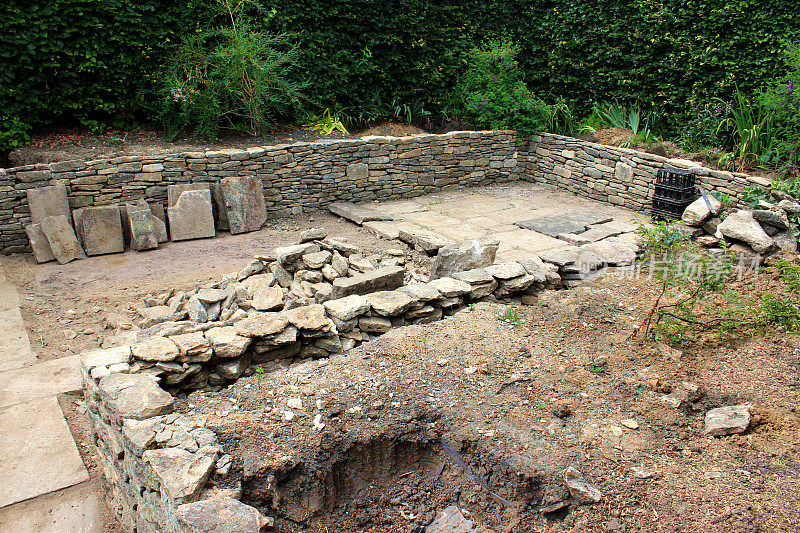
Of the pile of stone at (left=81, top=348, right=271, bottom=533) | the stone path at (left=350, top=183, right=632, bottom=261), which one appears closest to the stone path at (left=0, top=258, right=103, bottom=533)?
the pile of stone at (left=81, top=348, right=271, bottom=533)

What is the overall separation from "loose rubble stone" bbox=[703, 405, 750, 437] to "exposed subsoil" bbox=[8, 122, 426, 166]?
23.8ft

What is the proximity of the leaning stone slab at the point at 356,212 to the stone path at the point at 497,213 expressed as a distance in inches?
6.0

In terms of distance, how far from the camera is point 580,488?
9.93 ft

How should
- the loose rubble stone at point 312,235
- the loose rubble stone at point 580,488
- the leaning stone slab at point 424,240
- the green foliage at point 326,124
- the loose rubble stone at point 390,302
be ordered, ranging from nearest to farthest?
the loose rubble stone at point 580,488, the loose rubble stone at point 390,302, the loose rubble stone at point 312,235, the leaning stone slab at point 424,240, the green foliage at point 326,124

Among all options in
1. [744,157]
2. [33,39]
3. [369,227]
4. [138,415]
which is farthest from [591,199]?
[33,39]

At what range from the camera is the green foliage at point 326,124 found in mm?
9656

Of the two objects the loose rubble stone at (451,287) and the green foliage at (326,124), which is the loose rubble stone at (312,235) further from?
the green foliage at (326,124)

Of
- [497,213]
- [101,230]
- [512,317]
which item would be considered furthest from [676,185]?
[101,230]

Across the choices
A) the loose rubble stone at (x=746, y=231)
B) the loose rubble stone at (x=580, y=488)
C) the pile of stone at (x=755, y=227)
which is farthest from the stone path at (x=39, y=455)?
the loose rubble stone at (x=746, y=231)

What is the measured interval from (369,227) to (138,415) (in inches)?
196

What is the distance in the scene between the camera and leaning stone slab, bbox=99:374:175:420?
343 cm

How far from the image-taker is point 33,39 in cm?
785

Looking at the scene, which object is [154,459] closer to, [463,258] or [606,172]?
[463,258]

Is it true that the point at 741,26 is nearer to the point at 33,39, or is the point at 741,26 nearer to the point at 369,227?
the point at 369,227
